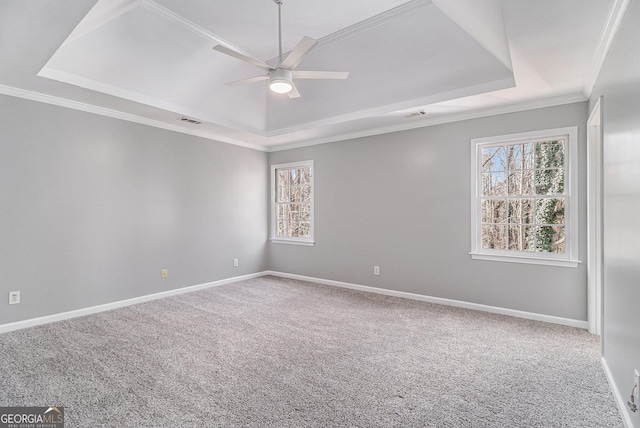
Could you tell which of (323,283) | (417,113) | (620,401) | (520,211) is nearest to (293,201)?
(323,283)

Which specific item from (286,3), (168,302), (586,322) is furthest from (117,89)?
(586,322)

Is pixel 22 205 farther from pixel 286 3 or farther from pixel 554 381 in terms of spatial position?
pixel 554 381

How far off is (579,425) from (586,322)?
197 cm

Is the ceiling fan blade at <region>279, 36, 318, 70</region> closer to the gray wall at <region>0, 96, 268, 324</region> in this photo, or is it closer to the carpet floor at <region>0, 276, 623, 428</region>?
the carpet floor at <region>0, 276, 623, 428</region>

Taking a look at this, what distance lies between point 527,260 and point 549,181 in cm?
94

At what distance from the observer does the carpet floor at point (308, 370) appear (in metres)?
1.95

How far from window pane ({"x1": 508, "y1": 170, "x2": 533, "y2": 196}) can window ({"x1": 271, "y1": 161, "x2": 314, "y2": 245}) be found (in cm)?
306

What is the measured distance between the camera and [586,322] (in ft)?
11.0

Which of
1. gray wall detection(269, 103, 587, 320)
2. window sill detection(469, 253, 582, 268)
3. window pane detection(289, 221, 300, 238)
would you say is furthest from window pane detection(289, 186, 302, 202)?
window sill detection(469, 253, 582, 268)

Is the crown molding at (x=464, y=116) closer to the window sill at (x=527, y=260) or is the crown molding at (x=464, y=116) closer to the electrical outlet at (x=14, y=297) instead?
the window sill at (x=527, y=260)

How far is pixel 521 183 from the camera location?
3859 millimetres

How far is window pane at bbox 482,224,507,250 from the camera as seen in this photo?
3979 mm

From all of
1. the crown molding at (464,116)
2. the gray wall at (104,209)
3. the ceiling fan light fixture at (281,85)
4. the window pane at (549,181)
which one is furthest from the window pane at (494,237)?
the gray wall at (104,209)

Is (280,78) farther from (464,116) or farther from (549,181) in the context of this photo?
(549,181)
